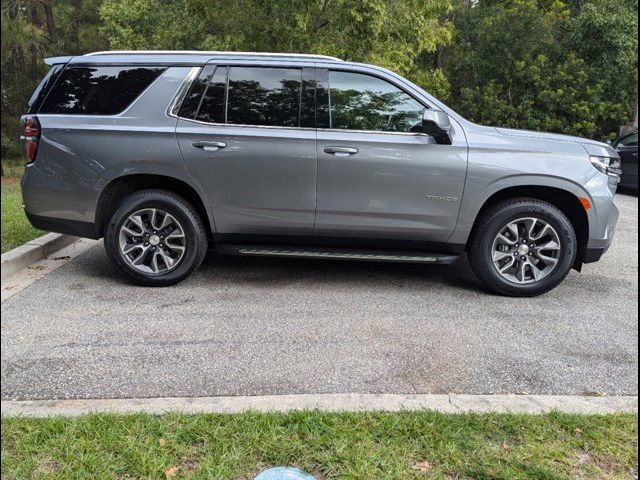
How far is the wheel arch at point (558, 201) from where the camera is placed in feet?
14.9

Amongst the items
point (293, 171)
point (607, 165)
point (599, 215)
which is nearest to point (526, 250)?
point (599, 215)

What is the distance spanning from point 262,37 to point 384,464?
899cm

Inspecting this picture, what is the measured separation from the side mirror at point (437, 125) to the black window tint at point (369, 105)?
0.17 metres

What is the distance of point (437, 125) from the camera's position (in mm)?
4254

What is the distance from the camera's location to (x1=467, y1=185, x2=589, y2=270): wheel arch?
4.53 m

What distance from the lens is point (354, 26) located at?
9086mm

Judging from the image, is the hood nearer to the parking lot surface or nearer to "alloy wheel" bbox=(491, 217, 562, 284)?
"alloy wheel" bbox=(491, 217, 562, 284)

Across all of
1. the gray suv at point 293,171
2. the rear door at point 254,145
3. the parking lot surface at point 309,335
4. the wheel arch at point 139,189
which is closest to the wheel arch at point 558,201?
the gray suv at point 293,171

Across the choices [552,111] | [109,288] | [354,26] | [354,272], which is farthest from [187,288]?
[552,111]

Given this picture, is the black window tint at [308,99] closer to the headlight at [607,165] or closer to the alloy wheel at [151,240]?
the alloy wheel at [151,240]

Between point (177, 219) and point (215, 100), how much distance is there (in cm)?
106

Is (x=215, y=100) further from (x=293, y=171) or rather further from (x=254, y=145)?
(x=293, y=171)

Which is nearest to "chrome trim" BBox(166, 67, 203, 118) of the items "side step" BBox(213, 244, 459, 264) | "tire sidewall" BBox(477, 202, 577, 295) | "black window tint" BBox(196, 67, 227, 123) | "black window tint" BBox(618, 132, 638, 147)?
"black window tint" BBox(196, 67, 227, 123)

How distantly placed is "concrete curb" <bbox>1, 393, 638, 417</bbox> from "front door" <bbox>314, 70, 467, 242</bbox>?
6.18ft
